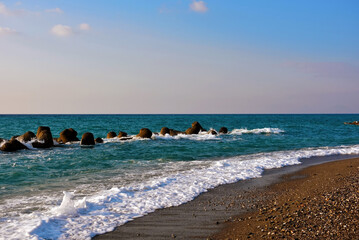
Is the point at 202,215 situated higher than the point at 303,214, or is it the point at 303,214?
the point at 303,214

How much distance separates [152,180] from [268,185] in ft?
15.4

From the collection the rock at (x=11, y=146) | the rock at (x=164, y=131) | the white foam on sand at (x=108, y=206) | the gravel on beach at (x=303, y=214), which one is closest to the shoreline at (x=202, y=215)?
the gravel on beach at (x=303, y=214)

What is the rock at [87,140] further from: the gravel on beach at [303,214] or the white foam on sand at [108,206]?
the gravel on beach at [303,214]

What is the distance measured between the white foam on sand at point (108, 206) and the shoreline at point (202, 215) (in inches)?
15.0

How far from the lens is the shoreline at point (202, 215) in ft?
22.3

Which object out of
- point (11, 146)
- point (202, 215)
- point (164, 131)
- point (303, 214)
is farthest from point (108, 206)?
point (164, 131)

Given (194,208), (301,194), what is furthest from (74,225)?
(301,194)

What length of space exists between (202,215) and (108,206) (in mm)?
2805

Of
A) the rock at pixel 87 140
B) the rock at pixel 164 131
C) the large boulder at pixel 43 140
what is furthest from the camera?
the rock at pixel 164 131

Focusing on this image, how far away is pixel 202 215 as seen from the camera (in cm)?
809

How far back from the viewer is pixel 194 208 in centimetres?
880

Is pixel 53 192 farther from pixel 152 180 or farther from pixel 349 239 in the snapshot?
pixel 349 239

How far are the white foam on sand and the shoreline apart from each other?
38 cm

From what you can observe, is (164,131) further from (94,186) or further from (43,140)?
(94,186)
